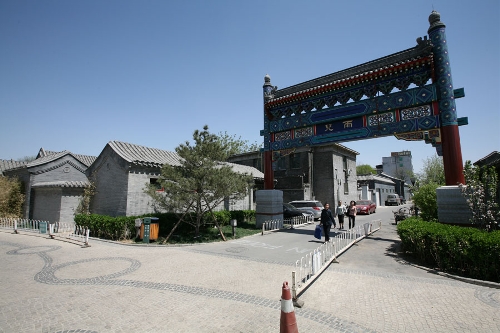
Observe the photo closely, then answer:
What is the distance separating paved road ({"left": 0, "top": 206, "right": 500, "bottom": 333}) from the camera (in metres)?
4.42

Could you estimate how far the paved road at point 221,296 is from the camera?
4.42 metres

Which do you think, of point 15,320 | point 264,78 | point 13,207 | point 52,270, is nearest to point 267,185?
point 264,78

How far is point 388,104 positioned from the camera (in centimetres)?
1188

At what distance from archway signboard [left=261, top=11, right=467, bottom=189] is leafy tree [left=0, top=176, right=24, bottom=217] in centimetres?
Result: 2024

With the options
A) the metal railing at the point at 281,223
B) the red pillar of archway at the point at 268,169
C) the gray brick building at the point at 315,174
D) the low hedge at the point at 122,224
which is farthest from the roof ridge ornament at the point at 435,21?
the gray brick building at the point at 315,174

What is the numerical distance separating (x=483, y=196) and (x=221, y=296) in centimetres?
923

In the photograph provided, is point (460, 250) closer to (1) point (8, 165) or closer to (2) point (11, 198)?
(2) point (11, 198)

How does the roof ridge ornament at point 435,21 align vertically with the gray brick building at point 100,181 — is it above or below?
above

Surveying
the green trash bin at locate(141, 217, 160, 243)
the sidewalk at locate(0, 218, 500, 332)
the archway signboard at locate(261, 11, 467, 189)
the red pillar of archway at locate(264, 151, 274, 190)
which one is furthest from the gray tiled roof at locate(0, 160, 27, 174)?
the archway signboard at locate(261, 11, 467, 189)

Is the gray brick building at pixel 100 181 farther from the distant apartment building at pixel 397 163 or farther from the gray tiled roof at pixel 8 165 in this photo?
the distant apartment building at pixel 397 163

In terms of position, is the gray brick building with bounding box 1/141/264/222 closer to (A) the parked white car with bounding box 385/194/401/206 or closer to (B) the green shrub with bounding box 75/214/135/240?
(B) the green shrub with bounding box 75/214/135/240

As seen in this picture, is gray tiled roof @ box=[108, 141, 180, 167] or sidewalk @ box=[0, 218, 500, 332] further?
gray tiled roof @ box=[108, 141, 180, 167]

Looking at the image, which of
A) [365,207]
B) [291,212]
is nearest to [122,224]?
[291,212]

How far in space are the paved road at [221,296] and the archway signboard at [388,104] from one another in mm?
5766
